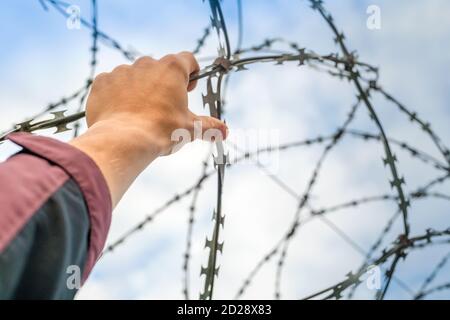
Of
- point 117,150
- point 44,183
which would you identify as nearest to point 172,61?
point 117,150

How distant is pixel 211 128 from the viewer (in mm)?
1802

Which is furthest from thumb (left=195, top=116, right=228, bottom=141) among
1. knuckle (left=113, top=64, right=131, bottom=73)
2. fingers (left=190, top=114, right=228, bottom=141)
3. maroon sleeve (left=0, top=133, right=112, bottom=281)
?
maroon sleeve (left=0, top=133, right=112, bottom=281)

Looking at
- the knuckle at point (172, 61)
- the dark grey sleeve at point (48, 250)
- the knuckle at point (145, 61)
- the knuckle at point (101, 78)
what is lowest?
the dark grey sleeve at point (48, 250)

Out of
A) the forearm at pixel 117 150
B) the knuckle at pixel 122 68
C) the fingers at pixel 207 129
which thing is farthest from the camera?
the fingers at pixel 207 129

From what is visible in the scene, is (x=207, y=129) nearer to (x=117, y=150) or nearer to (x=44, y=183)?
(x=117, y=150)

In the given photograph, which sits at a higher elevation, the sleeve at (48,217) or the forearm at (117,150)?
the forearm at (117,150)

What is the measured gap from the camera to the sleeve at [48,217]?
25.4 inches

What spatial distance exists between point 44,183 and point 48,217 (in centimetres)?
5

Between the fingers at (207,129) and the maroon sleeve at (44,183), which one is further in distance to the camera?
the fingers at (207,129)

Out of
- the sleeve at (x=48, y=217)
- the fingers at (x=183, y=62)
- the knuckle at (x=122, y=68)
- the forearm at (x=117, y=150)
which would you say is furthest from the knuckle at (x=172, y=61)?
the sleeve at (x=48, y=217)

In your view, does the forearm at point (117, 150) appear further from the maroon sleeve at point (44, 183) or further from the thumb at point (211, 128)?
the thumb at point (211, 128)

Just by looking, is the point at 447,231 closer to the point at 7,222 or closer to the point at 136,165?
the point at 136,165

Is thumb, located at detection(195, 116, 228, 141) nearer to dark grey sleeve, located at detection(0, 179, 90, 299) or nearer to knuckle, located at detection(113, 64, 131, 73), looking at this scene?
knuckle, located at detection(113, 64, 131, 73)
